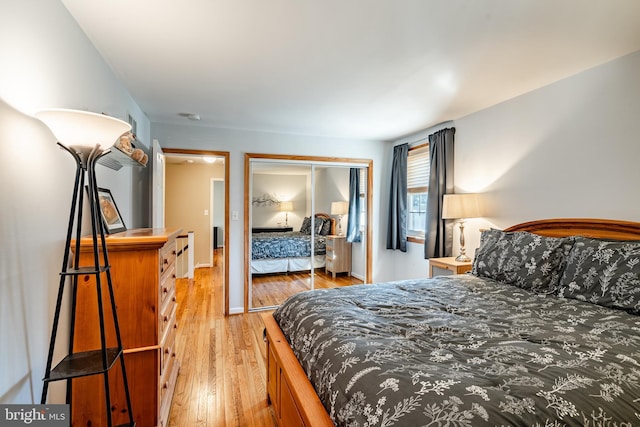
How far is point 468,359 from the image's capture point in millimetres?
1156

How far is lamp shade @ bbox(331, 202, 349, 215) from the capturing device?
15.3 ft

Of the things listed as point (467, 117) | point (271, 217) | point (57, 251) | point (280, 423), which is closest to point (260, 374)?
point (280, 423)

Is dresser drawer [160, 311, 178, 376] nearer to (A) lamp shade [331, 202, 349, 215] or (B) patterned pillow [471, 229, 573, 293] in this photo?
(B) patterned pillow [471, 229, 573, 293]

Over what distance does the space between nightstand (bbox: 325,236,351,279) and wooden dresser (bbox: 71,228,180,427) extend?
122 inches

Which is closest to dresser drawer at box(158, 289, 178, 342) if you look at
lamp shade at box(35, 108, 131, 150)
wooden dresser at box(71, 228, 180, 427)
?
wooden dresser at box(71, 228, 180, 427)

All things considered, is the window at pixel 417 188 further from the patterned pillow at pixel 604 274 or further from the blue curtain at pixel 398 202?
the patterned pillow at pixel 604 274

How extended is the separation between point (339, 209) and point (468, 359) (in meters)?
3.60

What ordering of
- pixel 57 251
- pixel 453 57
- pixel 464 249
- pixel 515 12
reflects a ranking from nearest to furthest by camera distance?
pixel 57 251, pixel 515 12, pixel 453 57, pixel 464 249

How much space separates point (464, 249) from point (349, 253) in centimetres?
186

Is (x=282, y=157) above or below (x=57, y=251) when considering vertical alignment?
above

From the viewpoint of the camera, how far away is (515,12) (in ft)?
5.46

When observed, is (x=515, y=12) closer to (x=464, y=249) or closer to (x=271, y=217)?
(x=464, y=249)

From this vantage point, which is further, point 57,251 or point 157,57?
point 157,57

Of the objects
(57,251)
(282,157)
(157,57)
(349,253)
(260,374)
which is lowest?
(260,374)
